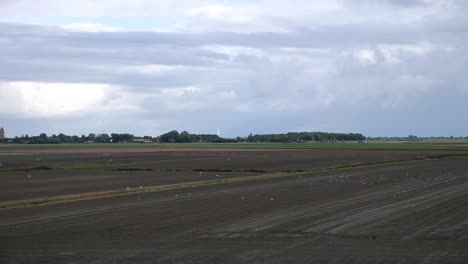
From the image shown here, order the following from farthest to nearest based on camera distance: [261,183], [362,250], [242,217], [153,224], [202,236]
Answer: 1. [261,183]
2. [242,217]
3. [153,224]
4. [202,236]
5. [362,250]

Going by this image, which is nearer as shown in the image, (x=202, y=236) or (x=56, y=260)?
(x=56, y=260)

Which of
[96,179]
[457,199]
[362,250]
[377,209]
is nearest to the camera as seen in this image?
[362,250]

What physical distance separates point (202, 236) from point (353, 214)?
6974 millimetres

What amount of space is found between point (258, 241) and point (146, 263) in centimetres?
375

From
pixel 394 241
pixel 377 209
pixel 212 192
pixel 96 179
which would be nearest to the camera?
pixel 394 241

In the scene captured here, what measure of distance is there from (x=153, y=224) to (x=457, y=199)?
555 inches

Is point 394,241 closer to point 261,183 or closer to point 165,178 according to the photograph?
point 261,183

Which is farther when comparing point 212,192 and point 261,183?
point 261,183

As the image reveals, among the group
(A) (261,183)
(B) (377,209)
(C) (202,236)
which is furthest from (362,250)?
(A) (261,183)

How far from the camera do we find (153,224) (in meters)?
20.5

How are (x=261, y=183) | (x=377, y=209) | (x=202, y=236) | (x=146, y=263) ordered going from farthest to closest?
(x=261, y=183) → (x=377, y=209) → (x=202, y=236) → (x=146, y=263)

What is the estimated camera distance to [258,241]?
16625 millimetres

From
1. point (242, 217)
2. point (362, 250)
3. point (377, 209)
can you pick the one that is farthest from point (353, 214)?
point (362, 250)

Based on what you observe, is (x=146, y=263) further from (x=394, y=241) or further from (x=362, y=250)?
(x=394, y=241)
